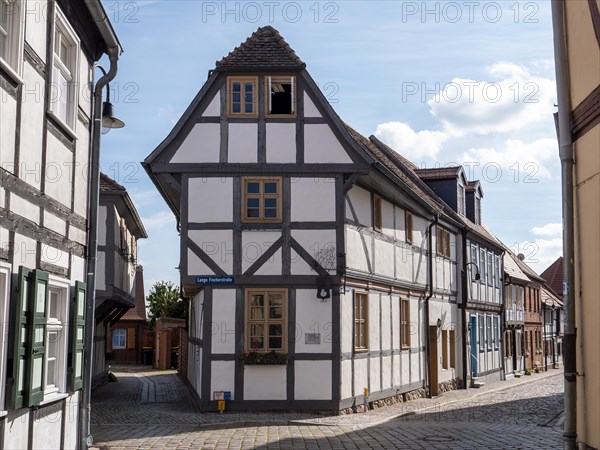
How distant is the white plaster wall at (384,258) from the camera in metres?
21.3

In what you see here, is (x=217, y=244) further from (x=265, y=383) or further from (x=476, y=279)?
(x=476, y=279)

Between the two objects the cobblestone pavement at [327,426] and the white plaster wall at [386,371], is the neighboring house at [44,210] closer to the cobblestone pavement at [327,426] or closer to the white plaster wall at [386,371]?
the cobblestone pavement at [327,426]

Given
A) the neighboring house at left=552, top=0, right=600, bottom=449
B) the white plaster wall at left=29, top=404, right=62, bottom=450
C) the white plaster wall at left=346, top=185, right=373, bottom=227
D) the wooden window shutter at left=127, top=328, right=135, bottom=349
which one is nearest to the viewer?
the neighboring house at left=552, top=0, right=600, bottom=449

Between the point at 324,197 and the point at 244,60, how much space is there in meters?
3.60

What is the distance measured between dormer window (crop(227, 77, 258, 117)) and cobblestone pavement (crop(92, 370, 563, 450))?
668 cm

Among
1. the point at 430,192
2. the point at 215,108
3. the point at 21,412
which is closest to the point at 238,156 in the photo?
the point at 215,108

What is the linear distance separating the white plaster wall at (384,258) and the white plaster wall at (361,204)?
35.0 inches

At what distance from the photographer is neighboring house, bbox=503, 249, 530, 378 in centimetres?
4012

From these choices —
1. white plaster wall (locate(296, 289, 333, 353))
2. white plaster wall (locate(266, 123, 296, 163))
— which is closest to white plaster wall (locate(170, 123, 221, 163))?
white plaster wall (locate(266, 123, 296, 163))

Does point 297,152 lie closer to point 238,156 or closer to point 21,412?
point 238,156

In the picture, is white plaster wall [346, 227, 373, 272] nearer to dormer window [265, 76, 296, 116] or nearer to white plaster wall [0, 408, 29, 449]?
dormer window [265, 76, 296, 116]

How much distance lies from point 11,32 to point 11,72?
0.60m

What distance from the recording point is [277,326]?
18562mm

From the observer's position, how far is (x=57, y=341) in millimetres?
10578
